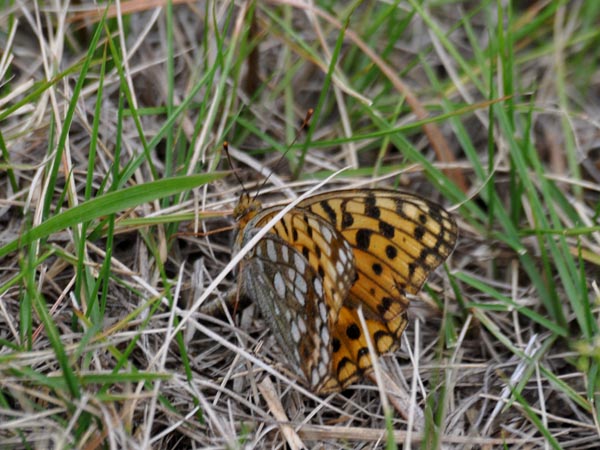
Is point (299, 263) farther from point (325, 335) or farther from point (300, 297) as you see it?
point (325, 335)

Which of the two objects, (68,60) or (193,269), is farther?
(68,60)

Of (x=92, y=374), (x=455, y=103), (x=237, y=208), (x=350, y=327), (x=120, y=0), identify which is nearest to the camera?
(x=92, y=374)

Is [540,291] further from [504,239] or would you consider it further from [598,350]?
[598,350]

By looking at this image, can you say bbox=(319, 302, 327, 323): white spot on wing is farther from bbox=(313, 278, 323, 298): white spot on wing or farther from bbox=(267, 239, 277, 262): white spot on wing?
bbox=(267, 239, 277, 262): white spot on wing

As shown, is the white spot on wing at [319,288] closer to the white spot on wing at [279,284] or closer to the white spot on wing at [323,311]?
the white spot on wing at [323,311]

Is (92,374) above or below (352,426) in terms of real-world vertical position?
above

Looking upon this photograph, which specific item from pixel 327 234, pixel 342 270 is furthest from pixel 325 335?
pixel 327 234

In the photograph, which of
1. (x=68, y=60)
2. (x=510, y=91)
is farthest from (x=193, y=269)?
(x=510, y=91)

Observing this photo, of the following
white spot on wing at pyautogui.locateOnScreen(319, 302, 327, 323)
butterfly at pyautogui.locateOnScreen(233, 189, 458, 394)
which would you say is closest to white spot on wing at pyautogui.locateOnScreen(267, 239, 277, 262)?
butterfly at pyautogui.locateOnScreen(233, 189, 458, 394)
